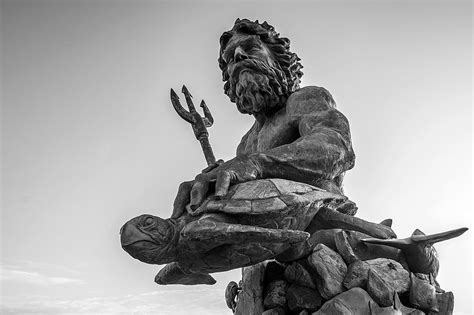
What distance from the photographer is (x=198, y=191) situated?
9.97ft

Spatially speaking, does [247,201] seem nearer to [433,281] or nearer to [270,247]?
[270,247]

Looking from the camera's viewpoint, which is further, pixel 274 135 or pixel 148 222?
pixel 274 135

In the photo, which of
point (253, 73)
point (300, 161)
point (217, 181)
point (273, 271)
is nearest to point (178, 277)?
point (273, 271)

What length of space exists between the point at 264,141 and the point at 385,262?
133 cm

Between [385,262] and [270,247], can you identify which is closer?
[270,247]

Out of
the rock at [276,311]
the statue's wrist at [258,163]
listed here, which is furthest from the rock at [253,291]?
the statue's wrist at [258,163]

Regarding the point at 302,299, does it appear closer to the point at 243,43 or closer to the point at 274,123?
the point at 274,123

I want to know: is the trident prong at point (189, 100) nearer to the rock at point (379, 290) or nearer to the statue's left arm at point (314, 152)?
the statue's left arm at point (314, 152)

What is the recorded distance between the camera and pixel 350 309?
2.95 meters

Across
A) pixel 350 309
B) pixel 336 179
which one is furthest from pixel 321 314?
pixel 336 179

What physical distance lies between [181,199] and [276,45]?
5.36 feet

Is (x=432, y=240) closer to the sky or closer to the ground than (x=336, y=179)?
closer to the ground

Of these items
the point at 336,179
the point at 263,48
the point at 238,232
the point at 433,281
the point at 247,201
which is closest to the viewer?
the point at 238,232

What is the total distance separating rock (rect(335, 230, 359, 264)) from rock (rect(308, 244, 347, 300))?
4 cm
